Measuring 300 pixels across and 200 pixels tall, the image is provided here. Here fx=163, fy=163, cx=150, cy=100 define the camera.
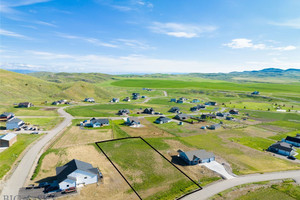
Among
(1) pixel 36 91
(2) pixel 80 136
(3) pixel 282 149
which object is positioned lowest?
(2) pixel 80 136

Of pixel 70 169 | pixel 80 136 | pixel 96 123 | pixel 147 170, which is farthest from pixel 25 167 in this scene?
pixel 96 123

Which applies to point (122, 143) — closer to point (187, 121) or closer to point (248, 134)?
point (187, 121)

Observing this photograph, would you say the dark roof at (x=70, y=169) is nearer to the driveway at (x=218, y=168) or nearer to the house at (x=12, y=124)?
the driveway at (x=218, y=168)

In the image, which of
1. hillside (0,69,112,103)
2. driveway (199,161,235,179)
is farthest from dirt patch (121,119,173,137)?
hillside (0,69,112,103)

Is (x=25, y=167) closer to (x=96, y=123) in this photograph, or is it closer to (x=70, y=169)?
(x=70, y=169)

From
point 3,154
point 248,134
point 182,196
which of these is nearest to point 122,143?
point 182,196
